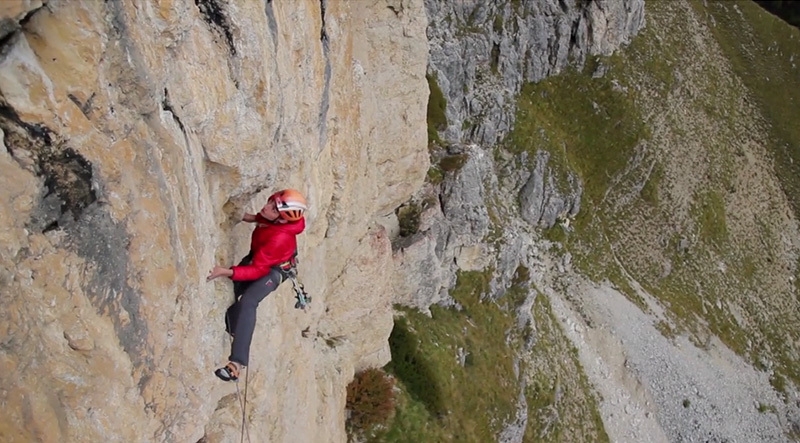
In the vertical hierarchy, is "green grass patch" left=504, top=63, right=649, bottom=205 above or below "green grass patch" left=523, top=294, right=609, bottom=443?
above

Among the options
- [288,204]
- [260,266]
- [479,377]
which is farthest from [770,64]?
[260,266]

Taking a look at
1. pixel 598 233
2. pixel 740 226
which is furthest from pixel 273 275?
pixel 740 226

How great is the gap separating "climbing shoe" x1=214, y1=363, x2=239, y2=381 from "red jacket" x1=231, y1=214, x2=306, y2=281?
1.66 meters

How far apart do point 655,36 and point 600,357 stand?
45819mm

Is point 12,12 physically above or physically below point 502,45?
above

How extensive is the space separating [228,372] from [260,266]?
2077 millimetres

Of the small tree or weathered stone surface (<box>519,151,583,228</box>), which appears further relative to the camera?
weathered stone surface (<box>519,151,583,228</box>)

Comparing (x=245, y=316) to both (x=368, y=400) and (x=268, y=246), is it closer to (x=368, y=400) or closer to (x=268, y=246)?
(x=268, y=246)

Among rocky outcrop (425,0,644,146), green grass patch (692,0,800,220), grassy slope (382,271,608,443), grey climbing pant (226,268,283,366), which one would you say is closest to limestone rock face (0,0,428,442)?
grey climbing pant (226,268,283,366)

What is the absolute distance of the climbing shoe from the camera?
11.1 metres

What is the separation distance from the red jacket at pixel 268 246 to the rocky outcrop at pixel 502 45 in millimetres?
34264

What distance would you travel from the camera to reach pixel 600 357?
46406 millimetres

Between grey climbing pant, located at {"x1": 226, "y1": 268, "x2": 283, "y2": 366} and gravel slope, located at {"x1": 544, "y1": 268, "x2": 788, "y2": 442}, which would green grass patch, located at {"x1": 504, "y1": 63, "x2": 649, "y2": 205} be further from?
grey climbing pant, located at {"x1": 226, "y1": 268, "x2": 283, "y2": 366}

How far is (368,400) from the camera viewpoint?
24.7 metres
